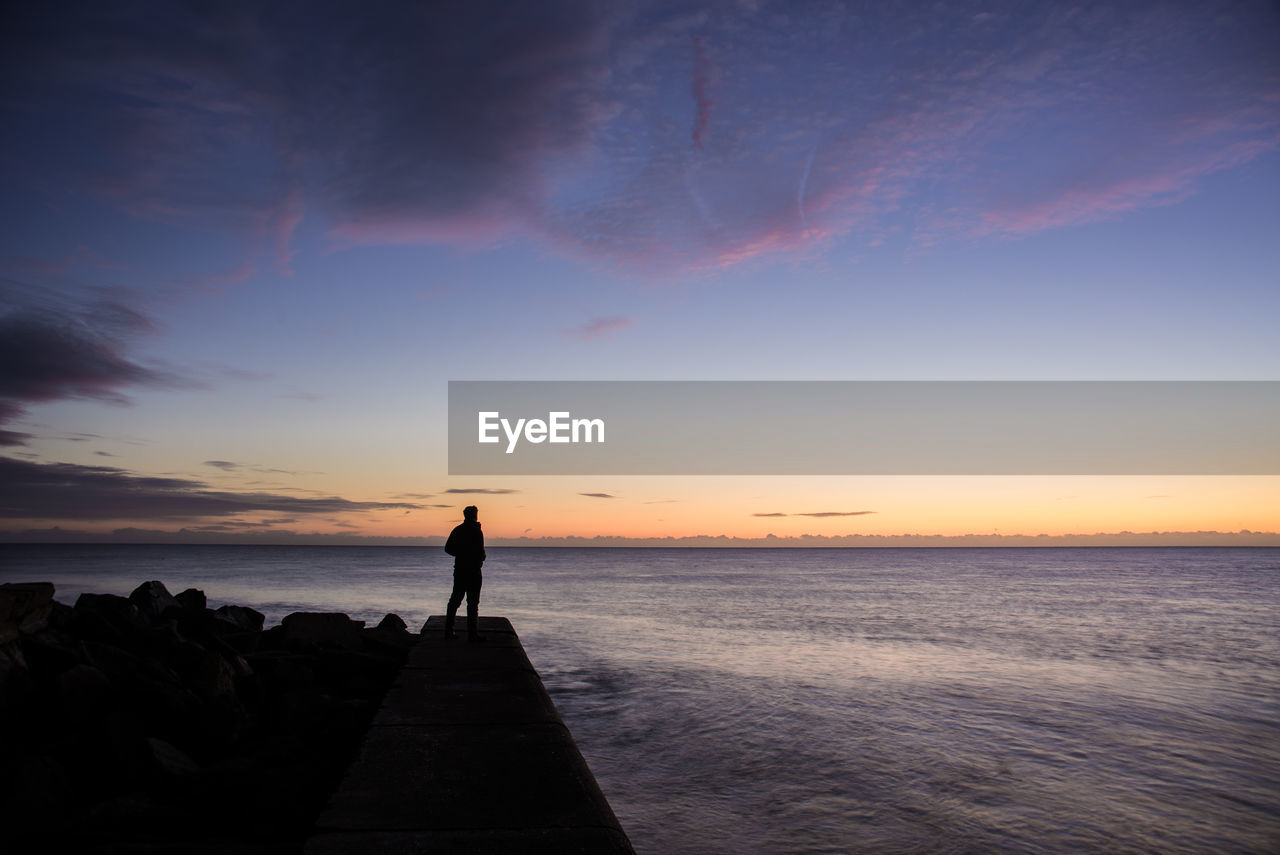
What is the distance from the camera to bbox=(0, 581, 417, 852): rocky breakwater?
4840 millimetres

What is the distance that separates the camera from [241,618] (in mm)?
13672

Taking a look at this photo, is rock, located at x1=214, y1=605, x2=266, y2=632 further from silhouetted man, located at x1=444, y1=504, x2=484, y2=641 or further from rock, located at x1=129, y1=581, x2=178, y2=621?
silhouetted man, located at x1=444, y1=504, x2=484, y2=641

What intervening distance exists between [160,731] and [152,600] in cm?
780

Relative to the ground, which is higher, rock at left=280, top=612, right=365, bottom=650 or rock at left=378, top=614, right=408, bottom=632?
rock at left=280, top=612, right=365, bottom=650

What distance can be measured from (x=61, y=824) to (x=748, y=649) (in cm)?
1840

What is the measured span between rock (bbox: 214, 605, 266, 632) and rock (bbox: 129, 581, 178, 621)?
0.90m

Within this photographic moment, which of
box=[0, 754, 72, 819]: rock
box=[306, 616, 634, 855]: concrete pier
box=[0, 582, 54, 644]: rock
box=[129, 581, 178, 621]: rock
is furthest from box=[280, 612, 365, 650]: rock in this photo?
box=[0, 754, 72, 819]: rock

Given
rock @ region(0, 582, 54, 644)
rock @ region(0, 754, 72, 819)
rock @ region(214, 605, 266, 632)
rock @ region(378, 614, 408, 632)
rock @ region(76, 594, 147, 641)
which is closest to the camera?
rock @ region(0, 754, 72, 819)

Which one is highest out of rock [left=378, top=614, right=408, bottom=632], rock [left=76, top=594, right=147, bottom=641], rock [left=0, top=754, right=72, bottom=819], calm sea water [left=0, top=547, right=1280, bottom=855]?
rock [left=76, top=594, right=147, bottom=641]

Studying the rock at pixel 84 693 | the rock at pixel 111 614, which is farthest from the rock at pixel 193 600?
the rock at pixel 84 693

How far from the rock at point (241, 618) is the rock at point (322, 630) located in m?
0.92

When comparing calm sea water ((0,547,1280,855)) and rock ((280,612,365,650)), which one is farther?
rock ((280,612,365,650))

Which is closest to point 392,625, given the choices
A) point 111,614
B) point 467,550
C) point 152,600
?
point 152,600

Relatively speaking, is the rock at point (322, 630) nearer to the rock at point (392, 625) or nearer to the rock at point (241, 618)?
the rock at point (241, 618)
